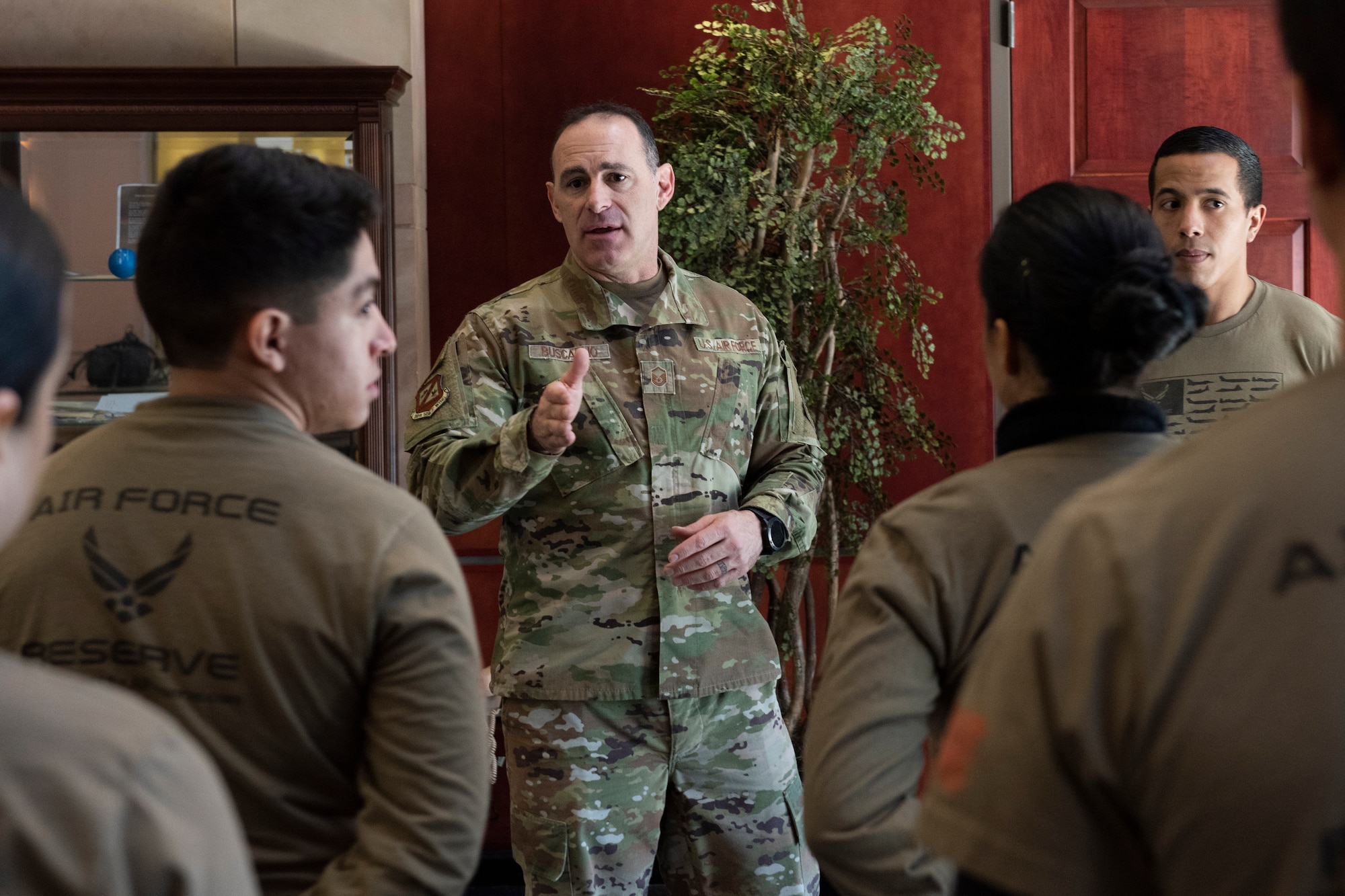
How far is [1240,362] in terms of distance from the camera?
2.13 meters

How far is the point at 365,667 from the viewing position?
1.08 meters

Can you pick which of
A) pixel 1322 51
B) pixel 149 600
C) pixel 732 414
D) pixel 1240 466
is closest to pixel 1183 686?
pixel 1240 466

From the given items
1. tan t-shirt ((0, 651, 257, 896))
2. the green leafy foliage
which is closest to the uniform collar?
the green leafy foliage

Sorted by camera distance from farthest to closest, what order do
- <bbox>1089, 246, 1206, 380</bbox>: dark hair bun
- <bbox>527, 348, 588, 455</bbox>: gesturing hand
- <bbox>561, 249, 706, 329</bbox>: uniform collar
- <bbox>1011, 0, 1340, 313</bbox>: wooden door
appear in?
1. <bbox>1011, 0, 1340, 313</bbox>: wooden door
2. <bbox>561, 249, 706, 329</bbox>: uniform collar
3. <bbox>527, 348, 588, 455</bbox>: gesturing hand
4. <bbox>1089, 246, 1206, 380</bbox>: dark hair bun

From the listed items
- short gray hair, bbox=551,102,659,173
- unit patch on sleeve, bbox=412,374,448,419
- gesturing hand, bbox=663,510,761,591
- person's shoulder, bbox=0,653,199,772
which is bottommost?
gesturing hand, bbox=663,510,761,591

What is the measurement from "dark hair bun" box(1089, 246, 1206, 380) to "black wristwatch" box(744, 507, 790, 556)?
3.44ft

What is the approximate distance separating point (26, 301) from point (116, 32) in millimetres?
2797

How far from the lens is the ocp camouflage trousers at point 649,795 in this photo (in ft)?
6.59

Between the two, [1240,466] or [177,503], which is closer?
[1240,466]

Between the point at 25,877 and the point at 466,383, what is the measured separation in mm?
1634

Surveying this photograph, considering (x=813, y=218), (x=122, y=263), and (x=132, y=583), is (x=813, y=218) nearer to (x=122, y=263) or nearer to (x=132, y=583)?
(x=122, y=263)

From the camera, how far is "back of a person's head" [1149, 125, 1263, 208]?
2265 mm

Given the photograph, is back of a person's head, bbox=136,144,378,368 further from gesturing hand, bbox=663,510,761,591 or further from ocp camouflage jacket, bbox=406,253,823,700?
gesturing hand, bbox=663,510,761,591

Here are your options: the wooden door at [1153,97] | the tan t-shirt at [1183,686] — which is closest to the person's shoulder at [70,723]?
the tan t-shirt at [1183,686]
